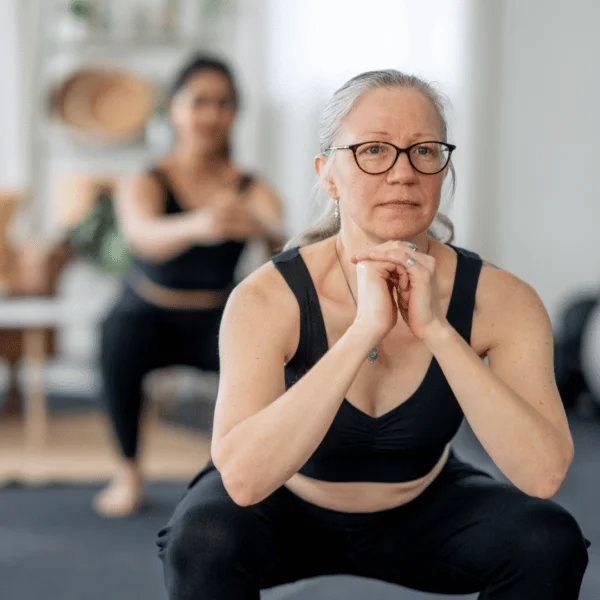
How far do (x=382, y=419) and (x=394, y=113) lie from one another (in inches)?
15.3

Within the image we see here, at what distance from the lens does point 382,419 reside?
128cm

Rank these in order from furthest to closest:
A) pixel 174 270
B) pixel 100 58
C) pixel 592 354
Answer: pixel 100 58 < pixel 592 354 < pixel 174 270

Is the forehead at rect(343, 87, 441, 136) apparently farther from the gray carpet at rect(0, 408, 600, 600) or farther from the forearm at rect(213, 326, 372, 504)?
the gray carpet at rect(0, 408, 600, 600)

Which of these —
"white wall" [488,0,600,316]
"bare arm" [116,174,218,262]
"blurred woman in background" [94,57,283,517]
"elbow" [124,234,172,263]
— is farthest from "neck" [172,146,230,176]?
"white wall" [488,0,600,316]

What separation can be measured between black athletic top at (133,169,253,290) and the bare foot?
517 millimetres

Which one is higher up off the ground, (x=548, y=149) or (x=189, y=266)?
(x=548, y=149)

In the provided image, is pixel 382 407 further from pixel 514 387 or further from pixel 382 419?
pixel 514 387

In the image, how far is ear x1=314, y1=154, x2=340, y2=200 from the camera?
129cm

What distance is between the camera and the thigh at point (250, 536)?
120 centimetres

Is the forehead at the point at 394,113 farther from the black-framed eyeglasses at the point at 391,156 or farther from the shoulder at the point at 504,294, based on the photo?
the shoulder at the point at 504,294

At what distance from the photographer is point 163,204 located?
2.61 metres

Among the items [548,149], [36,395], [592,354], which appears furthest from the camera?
[548,149]

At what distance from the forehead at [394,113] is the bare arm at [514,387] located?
23 cm

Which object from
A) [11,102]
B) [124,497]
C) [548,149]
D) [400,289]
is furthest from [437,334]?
[11,102]
